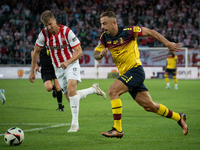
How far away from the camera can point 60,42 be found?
628 cm

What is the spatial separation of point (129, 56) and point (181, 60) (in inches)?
807

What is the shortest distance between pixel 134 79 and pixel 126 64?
0.34 m

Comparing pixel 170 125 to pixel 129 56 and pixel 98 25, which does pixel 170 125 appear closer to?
pixel 129 56

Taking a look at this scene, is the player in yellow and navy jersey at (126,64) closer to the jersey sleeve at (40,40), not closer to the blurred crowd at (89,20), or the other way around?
the jersey sleeve at (40,40)

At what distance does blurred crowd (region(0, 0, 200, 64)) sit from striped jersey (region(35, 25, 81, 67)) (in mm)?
19293

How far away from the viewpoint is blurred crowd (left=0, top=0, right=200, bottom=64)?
25.6m

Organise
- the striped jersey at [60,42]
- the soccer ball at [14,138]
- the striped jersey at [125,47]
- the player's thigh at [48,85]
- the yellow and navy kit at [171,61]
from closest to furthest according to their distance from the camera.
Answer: the soccer ball at [14,138] < the striped jersey at [125,47] < the striped jersey at [60,42] < the player's thigh at [48,85] < the yellow and navy kit at [171,61]

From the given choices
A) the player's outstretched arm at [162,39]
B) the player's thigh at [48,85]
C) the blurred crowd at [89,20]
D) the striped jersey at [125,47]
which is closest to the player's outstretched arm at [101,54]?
the striped jersey at [125,47]

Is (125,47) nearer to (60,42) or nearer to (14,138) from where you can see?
(60,42)

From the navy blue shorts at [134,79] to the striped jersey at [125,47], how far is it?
0.12 meters

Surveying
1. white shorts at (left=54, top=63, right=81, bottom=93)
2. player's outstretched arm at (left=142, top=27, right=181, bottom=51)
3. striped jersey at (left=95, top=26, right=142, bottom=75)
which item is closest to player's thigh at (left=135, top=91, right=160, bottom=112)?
striped jersey at (left=95, top=26, right=142, bottom=75)

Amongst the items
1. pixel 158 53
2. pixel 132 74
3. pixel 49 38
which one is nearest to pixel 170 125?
pixel 132 74

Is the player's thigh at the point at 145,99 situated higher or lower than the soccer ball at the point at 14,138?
higher

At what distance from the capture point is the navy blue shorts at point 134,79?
16.4 feet
